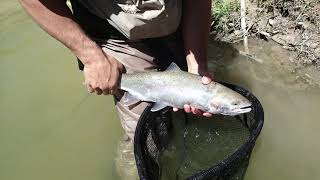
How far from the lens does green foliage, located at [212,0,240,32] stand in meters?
4.66

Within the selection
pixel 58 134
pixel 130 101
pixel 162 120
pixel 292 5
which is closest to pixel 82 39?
pixel 130 101

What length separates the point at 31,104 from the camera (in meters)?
4.61

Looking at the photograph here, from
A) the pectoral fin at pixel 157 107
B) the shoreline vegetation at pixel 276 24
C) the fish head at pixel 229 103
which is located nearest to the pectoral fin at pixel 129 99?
the pectoral fin at pixel 157 107

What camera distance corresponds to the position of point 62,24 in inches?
111

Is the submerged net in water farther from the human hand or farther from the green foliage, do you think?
the green foliage

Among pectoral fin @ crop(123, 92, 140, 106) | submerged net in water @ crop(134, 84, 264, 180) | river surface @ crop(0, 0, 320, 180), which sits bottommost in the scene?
river surface @ crop(0, 0, 320, 180)

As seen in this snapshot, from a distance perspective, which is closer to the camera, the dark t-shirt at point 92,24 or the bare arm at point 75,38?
the bare arm at point 75,38

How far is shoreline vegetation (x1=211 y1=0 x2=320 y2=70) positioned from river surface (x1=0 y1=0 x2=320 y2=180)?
0.28 ft

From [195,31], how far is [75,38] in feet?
2.31

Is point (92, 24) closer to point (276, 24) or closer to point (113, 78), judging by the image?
point (113, 78)

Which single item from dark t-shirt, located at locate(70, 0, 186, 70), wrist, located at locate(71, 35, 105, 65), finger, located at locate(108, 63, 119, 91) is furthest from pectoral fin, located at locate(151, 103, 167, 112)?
dark t-shirt, located at locate(70, 0, 186, 70)

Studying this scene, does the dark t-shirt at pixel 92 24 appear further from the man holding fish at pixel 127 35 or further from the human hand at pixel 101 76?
the human hand at pixel 101 76

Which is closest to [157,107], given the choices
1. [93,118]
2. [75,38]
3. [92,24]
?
[75,38]

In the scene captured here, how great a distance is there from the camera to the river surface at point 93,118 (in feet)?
12.2
